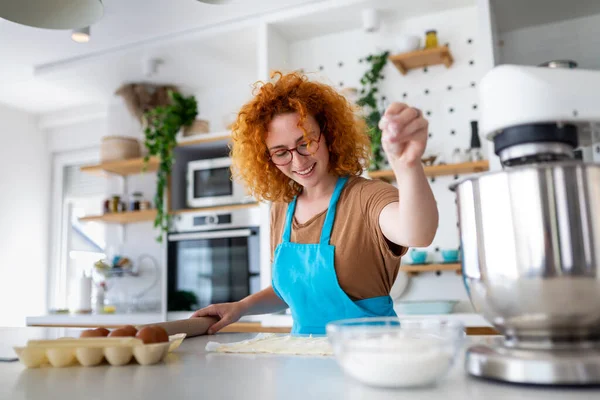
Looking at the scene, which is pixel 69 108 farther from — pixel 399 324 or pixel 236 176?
pixel 399 324

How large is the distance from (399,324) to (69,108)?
4838 millimetres

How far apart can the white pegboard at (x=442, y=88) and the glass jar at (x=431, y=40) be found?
0.16 metres

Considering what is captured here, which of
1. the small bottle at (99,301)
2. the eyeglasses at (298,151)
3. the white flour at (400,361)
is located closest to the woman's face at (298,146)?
the eyeglasses at (298,151)

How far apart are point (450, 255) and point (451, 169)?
48 cm

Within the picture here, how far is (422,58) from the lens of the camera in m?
3.15

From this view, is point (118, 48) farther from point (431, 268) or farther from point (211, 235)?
point (431, 268)

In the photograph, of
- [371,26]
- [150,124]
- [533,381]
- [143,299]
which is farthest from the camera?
[143,299]

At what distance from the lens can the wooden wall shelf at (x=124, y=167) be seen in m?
3.94

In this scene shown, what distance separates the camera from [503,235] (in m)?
0.63

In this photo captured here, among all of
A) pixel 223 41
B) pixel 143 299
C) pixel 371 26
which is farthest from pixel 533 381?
pixel 143 299

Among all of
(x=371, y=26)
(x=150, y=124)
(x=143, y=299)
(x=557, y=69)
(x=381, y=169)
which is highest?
(x=371, y=26)

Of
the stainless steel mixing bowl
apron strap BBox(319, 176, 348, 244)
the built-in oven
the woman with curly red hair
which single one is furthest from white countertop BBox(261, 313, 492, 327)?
the stainless steel mixing bowl

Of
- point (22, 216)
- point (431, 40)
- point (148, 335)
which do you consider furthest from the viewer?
point (22, 216)

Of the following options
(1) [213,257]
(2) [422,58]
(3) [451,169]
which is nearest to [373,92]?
(2) [422,58]
